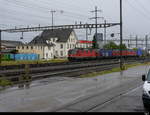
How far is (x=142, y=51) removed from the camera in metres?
96.9

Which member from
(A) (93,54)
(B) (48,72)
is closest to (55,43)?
(A) (93,54)

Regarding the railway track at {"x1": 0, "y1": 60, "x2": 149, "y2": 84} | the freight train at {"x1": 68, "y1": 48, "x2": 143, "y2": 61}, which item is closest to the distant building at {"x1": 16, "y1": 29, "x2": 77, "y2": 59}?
the freight train at {"x1": 68, "y1": 48, "x2": 143, "y2": 61}

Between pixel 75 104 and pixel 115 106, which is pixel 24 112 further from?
pixel 115 106

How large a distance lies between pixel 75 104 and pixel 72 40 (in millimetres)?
101029

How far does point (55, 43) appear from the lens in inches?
4218

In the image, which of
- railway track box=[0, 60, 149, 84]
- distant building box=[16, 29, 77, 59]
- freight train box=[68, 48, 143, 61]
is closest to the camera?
railway track box=[0, 60, 149, 84]

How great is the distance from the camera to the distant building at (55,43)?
9701 centimetres

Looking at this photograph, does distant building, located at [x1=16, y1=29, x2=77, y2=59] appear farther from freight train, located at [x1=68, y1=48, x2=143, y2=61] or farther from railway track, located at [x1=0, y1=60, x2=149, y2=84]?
railway track, located at [x1=0, y1=60, x2=149, y2=84]

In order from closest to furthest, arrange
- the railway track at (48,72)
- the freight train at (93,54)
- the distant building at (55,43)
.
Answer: the railway track at (48,72)
the freight train at (93,54)
the distant building at (55,43)

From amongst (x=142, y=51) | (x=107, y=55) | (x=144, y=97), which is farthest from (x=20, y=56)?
(x=144, y=97)

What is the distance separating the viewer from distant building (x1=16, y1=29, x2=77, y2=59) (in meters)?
97.0

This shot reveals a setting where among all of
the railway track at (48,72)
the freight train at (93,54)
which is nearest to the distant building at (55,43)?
the freight train at (93,54)

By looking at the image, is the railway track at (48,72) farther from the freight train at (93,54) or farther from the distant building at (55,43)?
the distant building at (55,43)

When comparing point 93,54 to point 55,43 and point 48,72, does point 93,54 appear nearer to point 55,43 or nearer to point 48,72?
point 48,72
